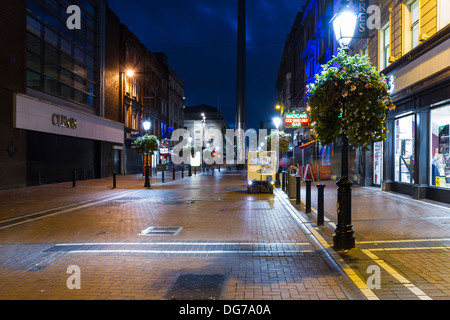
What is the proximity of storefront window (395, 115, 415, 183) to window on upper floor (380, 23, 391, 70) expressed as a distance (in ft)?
9.93

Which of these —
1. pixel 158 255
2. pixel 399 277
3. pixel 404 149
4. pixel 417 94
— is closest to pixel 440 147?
pixel 417 94

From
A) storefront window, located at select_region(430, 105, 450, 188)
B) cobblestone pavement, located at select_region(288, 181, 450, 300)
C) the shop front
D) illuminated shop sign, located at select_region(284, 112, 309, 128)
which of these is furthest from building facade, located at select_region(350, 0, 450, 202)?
the shop front

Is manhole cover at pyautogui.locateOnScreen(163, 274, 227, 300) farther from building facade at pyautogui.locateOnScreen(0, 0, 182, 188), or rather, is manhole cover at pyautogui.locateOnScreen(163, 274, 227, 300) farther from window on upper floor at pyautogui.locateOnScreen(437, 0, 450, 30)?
building facade at pyautogui.locateOnScreen(0, 0, 182, 188)

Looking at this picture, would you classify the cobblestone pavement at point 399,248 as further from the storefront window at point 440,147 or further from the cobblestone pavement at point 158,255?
the storefront window at point 440,147

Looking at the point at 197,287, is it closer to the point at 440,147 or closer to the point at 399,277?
the point at 399,277

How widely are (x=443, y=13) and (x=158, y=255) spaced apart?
12.0 m

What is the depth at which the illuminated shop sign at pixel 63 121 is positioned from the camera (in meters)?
21.5

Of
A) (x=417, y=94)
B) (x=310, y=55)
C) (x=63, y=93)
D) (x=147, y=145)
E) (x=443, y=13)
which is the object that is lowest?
(x=147, y=145)

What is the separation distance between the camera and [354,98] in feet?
19.3

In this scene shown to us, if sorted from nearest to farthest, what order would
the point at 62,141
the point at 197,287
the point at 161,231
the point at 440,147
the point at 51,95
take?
1. the point at 197,287
2. the point at 161,231
3. the point at 440,147
4. the point at 51,95
5. the point at 62,141

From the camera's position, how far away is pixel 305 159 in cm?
4050

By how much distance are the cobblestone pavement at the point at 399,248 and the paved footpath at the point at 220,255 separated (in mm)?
18

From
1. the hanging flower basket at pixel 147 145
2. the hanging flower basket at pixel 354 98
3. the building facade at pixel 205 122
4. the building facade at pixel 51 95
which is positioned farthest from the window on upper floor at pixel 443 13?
the building facade at pixel 205 122

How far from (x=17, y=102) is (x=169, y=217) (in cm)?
1369
